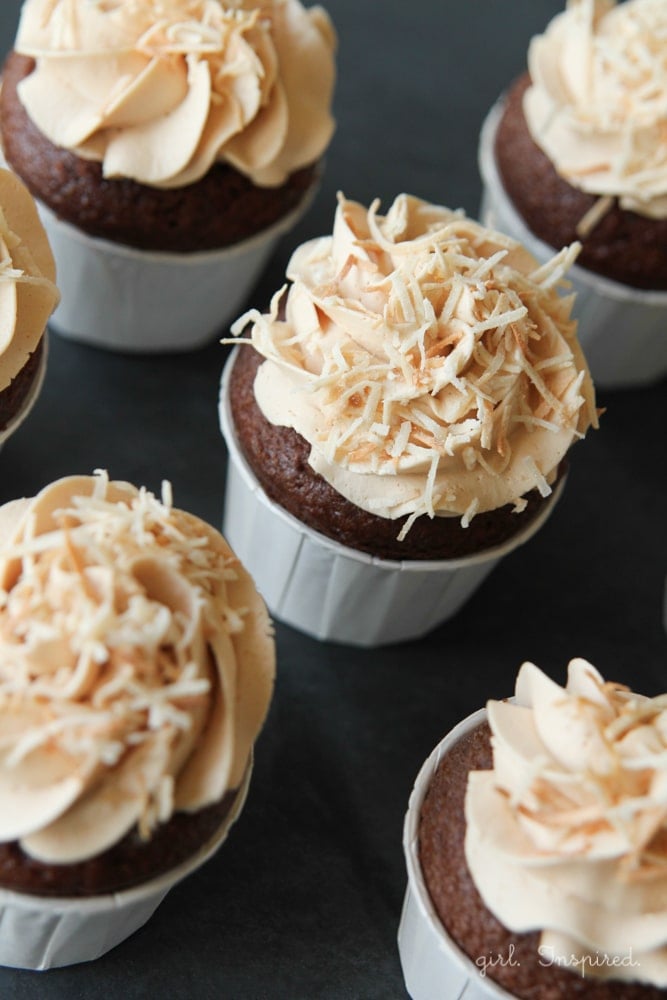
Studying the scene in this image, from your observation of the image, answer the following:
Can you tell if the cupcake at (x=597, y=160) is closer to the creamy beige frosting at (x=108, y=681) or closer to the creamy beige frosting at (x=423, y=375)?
the creamy beige frosting at (x=423, y=375)

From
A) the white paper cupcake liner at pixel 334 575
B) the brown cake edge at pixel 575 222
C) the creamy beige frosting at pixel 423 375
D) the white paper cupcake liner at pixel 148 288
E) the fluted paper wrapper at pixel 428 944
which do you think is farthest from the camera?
the brown cake edge at pixel 575 222

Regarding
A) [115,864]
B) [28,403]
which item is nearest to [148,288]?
[28,403]

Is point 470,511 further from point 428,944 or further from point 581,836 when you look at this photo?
point 428,944

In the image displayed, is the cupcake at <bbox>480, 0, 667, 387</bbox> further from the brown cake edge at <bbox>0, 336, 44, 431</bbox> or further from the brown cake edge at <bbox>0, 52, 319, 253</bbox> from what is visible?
the brown cake edge at <bbox>0, 336, 44, 431</bbox>

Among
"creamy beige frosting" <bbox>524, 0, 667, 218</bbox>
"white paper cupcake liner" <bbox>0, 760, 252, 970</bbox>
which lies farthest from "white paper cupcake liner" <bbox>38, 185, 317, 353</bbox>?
"white paper cupcake liner" <bbox>0, 760, 252, 970</bbox>

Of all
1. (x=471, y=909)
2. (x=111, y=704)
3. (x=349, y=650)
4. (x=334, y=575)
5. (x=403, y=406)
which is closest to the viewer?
(x=111, y=704)

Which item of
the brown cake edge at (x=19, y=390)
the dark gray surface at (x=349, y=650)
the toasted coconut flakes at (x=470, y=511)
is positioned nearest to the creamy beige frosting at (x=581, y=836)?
the toasted coconut flakes at (x=470, y=511)

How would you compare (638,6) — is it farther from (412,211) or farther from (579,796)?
(579,796)
